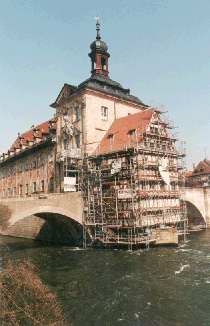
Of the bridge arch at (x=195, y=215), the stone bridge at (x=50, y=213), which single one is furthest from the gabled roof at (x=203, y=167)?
the stone bridge at (x=50, y=213)

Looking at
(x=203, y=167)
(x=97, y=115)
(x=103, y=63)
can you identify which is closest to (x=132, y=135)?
(x=97, y=115)

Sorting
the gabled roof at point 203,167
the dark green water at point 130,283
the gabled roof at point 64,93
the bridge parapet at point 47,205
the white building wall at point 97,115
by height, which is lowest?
the dark green water at point 130,283

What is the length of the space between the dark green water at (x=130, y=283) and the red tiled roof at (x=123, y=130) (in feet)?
42.3

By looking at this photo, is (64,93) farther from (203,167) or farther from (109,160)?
(203,167)

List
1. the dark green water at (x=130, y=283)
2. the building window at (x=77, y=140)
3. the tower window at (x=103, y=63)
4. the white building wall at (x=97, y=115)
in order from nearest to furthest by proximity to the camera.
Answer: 1. the dark green water at (x=130, y=283)
2. the white building wall at (x=97, y=115)
3. the building window at (x=77, y=140)
4. the tower window at (x=103, y=63)

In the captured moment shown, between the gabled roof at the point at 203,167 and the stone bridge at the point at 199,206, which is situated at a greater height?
the gabled roof at the point at 203,167

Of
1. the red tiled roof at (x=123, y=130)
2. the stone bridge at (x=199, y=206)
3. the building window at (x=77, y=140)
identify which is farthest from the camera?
the stone bridge at (x=199, y=206)

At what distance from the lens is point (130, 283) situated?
21.9 metres

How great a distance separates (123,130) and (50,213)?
13.9 m

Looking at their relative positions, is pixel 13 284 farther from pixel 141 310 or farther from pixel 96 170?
pixel 96 170

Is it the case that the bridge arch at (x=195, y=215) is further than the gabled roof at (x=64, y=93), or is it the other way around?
the bridge arch at (x=195, y=215)

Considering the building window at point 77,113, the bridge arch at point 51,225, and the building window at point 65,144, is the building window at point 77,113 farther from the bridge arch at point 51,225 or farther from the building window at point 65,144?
the bridge arch at point 51,225

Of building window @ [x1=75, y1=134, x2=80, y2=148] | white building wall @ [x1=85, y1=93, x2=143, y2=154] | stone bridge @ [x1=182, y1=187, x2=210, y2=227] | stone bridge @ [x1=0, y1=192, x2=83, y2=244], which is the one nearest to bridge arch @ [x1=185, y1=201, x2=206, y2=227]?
stone bridge @ [x1=182, y1=187, x2=210, y2=227]

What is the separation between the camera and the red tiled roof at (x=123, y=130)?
40263mm
